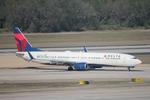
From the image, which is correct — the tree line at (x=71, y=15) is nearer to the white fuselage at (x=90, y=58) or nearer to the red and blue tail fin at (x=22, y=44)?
the red and blue tail fin at (x=22, y=44)

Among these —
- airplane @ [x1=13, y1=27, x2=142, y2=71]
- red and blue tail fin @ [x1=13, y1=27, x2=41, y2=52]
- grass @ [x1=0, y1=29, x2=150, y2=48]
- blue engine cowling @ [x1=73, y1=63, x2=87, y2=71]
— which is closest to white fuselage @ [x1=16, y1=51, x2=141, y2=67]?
airplane @ [x1=13, y1=27, x2=142, y2=71]

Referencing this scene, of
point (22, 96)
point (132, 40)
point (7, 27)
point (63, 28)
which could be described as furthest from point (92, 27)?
point (22, 96)

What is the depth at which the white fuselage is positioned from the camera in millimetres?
67125

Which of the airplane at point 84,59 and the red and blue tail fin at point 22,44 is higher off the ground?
the red and blue tail fin at point 22,44

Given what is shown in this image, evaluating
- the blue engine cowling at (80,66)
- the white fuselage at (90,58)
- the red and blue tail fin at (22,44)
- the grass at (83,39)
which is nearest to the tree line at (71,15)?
the grass at (83,39)

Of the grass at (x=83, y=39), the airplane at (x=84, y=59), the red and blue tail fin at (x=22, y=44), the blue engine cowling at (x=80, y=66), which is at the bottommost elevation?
the grass at (x=83, y=39)

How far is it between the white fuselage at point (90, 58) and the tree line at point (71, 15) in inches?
2889

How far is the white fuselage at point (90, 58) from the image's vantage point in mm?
67125

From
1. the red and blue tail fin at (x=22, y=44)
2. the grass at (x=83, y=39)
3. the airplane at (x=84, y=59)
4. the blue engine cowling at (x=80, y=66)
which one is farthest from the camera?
the grass at (x=83, y=39)

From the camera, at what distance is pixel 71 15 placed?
151 m

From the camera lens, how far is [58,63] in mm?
69562

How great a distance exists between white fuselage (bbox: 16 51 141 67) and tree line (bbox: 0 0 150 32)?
7337cm

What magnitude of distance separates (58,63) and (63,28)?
76263mm

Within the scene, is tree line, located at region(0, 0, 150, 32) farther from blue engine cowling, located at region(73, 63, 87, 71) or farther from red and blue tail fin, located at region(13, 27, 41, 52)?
blue engine cowling, located at region(73, 63, 87, 71)
